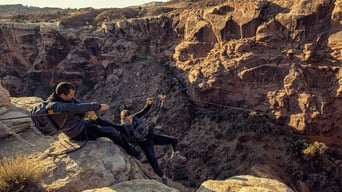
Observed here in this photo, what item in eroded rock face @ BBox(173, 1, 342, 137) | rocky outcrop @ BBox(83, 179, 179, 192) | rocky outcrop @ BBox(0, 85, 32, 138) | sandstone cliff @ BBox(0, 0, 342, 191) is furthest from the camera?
eroded rock face @ BBox(173, 1, 342, 137)

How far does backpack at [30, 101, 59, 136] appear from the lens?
743 cm

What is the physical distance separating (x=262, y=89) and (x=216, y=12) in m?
5.15

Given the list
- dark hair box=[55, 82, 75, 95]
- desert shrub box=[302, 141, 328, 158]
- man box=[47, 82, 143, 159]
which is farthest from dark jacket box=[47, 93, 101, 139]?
desert shrub box=[302, 141, 328, 158]

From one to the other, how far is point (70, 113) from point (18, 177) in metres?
1.40

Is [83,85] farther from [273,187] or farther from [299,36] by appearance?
[273,187]

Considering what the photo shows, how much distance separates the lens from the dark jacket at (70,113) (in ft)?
23.3

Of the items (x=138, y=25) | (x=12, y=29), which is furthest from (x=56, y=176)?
(x=12, y=29)

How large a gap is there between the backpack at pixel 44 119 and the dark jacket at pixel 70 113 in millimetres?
100

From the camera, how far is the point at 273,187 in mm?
7098

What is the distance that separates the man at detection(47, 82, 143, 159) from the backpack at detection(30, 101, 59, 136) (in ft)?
0.32

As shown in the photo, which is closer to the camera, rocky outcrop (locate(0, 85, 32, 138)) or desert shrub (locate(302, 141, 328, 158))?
rocky outcrop (locate(0, 85, 32, 138))

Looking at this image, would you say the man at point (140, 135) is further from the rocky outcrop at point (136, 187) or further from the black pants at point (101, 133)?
the rocky outcrop at point (136, 187)

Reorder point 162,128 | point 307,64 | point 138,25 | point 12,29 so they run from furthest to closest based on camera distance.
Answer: point 12,29 < point 138,25 < point 162,128 < point 307,64

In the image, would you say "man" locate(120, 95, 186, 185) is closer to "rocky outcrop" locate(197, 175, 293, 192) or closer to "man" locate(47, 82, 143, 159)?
"man" locate(47, 82, 143, 159)
